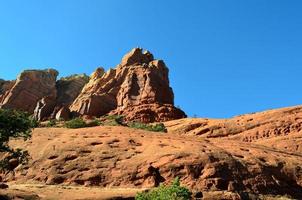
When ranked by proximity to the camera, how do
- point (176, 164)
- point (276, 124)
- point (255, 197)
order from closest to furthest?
point (255, 197) → point (176, 164) → point (276, 124)

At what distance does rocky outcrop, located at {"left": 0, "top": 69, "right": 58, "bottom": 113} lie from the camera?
105188 millimetres

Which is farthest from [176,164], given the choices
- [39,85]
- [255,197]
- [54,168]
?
[39,85]

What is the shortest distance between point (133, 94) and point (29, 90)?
26.8 meters

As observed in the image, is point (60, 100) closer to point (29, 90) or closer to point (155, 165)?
point (29, 90)

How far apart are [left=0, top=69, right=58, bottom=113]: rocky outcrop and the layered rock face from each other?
12028 mm

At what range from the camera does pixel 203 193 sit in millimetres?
35094

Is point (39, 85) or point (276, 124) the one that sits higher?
point (39, 85)

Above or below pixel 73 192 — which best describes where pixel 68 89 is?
above

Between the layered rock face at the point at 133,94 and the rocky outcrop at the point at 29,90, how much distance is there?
12028 millimetres

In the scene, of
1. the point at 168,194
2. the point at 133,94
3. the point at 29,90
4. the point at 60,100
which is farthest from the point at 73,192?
the point at 60,100

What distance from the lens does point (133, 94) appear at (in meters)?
95.5

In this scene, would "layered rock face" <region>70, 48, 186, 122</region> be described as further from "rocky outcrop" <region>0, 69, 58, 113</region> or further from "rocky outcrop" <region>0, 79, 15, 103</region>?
"rocky outcrop" <region>0, 79, 15, 103</region>

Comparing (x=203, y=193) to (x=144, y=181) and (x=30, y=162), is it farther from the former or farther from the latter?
(x=30, y=162)

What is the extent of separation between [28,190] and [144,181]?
8.82 metres
